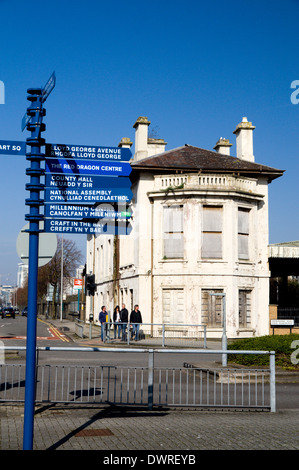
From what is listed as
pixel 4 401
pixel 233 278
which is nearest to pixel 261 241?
pixel 233 278

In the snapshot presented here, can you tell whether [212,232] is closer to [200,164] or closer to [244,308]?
[200,164]

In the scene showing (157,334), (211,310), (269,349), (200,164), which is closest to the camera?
(269,349)

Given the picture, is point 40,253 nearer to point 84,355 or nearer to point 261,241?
point 84,355

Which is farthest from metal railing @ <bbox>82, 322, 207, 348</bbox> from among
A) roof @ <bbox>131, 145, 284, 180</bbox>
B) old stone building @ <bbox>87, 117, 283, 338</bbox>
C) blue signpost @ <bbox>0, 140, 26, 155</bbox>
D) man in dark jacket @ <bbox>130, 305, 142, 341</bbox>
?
blue signpost @ <bbox>0, 140, 26, 155</bbox>

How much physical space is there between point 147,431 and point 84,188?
11.5ft

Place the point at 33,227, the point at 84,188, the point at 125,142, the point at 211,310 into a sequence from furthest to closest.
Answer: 1. the point at 125,142
2. the point at 211,310
3. the point at 84,188
4. the point at 33,227

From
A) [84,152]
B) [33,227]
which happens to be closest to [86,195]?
[84,152]

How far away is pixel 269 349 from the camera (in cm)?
1498

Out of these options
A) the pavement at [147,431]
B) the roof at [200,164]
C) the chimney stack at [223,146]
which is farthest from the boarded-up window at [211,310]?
the pavement at [147,431]

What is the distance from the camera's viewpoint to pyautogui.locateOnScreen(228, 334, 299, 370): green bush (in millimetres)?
14227

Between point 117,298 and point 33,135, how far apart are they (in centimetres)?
2978

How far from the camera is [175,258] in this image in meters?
30.0

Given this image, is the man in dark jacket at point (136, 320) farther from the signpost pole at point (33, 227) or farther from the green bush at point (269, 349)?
the signpost pole at point (33, 227)

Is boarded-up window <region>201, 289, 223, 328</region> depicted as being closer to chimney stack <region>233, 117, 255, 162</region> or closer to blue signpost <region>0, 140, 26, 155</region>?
chimney stack <region>233, 117, 255, 162</region>
